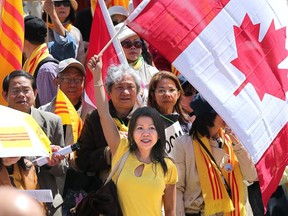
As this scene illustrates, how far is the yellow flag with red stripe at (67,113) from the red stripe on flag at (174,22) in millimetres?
1394

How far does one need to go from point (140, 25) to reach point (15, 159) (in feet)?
4.54

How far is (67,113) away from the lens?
22.0 feet

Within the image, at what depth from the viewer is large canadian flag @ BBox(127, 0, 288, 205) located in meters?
5.56

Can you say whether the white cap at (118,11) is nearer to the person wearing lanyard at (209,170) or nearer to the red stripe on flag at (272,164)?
the person wearing lanyard at (209,170)

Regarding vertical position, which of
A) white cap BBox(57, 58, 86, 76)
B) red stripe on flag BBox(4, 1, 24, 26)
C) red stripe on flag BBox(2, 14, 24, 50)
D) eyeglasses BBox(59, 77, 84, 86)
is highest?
red stripe on flag BBox(4, 1, 24, 26)

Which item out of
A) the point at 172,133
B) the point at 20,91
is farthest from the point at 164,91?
the point at 20,91

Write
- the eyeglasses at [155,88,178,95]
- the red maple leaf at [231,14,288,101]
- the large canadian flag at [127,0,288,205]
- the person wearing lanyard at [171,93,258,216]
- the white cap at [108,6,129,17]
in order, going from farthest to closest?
the white cap at [108,6,129,17] → the eyeglasses at [155,88,178,95] → the person wearing lanyard at [171,93,258,216] → the red maple leaf at [231,14,288,101] → the large canadian flag at [127,0,288,205]

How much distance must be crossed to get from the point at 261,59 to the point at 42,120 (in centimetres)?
181

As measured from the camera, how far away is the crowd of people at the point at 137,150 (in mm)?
5273

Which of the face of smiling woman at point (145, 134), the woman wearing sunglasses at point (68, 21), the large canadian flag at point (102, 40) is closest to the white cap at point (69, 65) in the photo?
the large canadian flag at point (102, 40)

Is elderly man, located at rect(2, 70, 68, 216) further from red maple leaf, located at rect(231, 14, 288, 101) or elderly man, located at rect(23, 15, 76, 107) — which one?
red maple leaf, located at rect(231, 14, 288, 101)

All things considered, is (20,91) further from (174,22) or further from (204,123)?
(204,123)

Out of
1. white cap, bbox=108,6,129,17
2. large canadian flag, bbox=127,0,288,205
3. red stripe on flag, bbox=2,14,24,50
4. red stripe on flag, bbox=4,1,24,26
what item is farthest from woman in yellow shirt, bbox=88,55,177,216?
white cap, bbox=108,6,129,17

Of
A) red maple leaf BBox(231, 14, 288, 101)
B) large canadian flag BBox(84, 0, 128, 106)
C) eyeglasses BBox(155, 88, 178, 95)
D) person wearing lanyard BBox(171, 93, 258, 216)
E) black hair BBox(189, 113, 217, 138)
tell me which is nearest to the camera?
red maple leaf BBox(231, 14, 288, 101)
